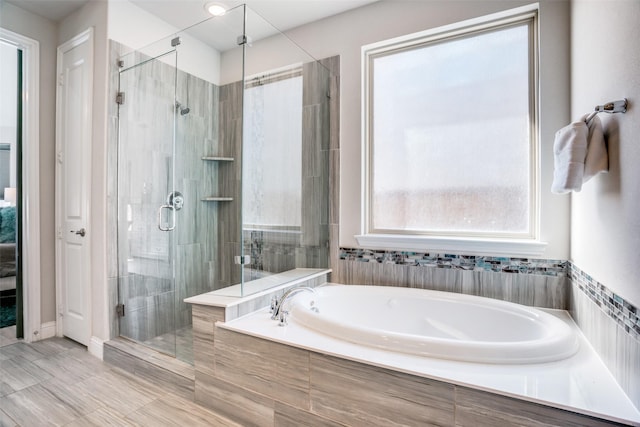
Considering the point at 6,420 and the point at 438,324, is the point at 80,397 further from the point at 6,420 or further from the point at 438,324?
the point at 438,324

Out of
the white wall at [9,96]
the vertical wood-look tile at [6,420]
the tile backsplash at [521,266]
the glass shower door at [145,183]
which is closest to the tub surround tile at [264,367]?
the glass shower door at [145,183]

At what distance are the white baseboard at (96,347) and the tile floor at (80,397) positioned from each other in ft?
0.12

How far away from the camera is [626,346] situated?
3.59ft

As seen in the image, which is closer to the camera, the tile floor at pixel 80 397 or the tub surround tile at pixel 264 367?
the tub surround tile at pixel 264 367

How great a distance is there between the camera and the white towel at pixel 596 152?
4.34 feet

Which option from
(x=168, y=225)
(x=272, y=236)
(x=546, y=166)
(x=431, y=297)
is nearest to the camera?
(x=546, y=166)

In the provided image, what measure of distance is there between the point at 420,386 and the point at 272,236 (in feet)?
4.54

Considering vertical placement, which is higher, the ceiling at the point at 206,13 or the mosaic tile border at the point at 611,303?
Result: the ceiling at the point at 206,13

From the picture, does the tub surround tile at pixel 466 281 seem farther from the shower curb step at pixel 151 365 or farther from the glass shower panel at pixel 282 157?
the shower curb step at pixel 151 365

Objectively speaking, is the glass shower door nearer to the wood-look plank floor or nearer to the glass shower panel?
the wood-look plank floor

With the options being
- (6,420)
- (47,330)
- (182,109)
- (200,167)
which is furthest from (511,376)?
(47,330)

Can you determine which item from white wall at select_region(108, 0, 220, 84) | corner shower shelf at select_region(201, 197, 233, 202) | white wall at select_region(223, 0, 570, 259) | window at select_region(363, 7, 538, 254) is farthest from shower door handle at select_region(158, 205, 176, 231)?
window at select_region(363, 7, 538, 254)

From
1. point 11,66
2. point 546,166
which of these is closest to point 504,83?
point 546,166

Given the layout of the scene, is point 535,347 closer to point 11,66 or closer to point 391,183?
point 391,183
